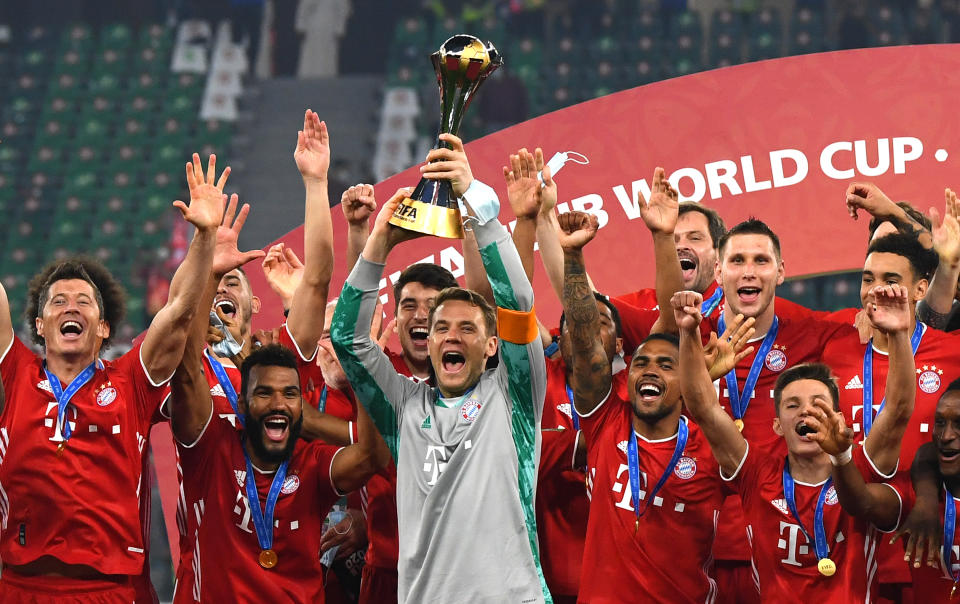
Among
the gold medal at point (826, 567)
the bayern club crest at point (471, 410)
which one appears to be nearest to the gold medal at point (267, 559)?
the bayern club crest at point (471, 410)

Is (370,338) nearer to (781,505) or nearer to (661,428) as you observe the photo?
(661,428)

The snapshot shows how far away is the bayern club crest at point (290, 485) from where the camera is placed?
4.61 meters

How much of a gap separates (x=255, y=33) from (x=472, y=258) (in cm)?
1368

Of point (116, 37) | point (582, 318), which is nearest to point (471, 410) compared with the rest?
point (582, 318)

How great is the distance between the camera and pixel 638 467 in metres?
4.49

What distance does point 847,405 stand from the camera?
15.3ft

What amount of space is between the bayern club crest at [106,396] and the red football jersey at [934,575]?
2.67m

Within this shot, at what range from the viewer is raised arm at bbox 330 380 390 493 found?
174 inches

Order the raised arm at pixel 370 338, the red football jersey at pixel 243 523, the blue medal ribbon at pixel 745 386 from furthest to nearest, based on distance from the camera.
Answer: the blue medal ribbon at pixel 745 386 < the red football jersey at pixel 243 523 < the raised arm at pixel 370 338

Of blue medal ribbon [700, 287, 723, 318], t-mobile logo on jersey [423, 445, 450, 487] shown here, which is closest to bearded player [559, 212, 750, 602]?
blue medal ribbon [700, 287, 723, 318]

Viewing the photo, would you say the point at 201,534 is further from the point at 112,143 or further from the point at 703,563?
the point at 112,143

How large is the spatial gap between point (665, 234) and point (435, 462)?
146cm

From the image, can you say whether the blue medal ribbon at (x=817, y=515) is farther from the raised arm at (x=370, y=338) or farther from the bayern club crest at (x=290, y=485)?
the bayern club crest at (x=290, y=485)

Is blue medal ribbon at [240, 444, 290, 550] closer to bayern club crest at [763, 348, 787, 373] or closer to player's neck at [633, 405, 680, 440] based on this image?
player's neck at [633, 405, 680, 440]
